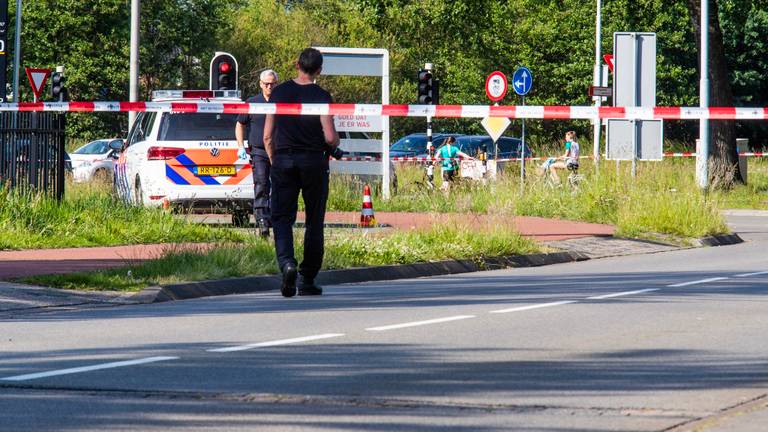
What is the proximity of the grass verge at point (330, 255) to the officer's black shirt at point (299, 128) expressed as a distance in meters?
1.78

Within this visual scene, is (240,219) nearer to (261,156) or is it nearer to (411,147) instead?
(261,156)

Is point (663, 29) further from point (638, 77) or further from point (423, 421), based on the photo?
point (423, 421)

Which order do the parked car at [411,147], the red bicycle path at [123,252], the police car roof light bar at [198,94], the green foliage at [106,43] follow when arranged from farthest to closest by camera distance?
the green foliage at [106,43], the parked car at [411,147], the police car roof light bar at [198,94], the red bicycle path at [123,252]

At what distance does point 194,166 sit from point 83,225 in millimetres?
2814

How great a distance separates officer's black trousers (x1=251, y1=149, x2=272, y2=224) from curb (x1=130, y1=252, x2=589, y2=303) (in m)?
2.08

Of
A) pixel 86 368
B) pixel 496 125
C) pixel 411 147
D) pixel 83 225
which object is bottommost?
pixel 86 368

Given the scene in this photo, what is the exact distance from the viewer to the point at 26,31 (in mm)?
54750

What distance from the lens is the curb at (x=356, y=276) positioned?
1257 cm

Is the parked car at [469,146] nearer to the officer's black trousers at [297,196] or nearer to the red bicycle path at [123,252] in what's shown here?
the red bicycle path at [123,252]

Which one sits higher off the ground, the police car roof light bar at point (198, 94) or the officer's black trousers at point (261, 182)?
the police car roof light bar at point (198, 94)

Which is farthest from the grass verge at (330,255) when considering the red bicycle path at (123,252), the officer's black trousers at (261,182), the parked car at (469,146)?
the parked car at (469,146)

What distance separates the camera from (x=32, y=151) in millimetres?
18234

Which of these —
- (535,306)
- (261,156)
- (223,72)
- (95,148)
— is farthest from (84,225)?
(95,148)

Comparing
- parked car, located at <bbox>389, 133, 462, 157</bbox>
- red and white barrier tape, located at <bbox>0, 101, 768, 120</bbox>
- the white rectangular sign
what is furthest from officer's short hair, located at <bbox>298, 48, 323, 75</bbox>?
parked car, located at <bbox>389, 133, 462, 157</bbox>
